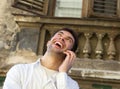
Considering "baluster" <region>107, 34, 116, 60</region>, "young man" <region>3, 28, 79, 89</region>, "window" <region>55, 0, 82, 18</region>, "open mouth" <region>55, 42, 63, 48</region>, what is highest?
"window" <region>55, 0, 82, 18</region>

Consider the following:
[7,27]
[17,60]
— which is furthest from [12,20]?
[17,60]

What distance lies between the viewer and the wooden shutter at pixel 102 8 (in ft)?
18.8

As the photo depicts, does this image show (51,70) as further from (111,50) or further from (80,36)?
(80,36)

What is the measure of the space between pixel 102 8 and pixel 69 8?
1.80ft

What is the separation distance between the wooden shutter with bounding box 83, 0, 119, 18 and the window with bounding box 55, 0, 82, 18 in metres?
0.14

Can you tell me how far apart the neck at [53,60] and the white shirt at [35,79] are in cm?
3

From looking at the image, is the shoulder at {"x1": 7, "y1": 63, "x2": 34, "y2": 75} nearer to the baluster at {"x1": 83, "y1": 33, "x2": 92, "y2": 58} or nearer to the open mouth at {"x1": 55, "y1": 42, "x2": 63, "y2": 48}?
the open mouth at {"x1": 55, "y1": 42, "x2": 63, "y2": 48}

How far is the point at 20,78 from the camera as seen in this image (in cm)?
230

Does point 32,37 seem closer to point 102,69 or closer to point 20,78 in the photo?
point 102,69

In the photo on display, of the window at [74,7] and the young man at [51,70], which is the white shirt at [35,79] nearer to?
the young man at [51,70]

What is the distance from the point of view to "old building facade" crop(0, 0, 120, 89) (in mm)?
5014

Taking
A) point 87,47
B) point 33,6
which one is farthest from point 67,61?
point 33,6

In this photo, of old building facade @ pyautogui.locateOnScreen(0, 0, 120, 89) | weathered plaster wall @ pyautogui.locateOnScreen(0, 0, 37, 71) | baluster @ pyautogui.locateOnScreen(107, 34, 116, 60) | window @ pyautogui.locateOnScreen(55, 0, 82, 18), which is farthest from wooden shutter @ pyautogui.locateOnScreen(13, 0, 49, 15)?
baluster @ pyautogui.locateOnScreen(107, 34, 116, 60)

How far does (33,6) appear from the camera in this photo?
577cm
